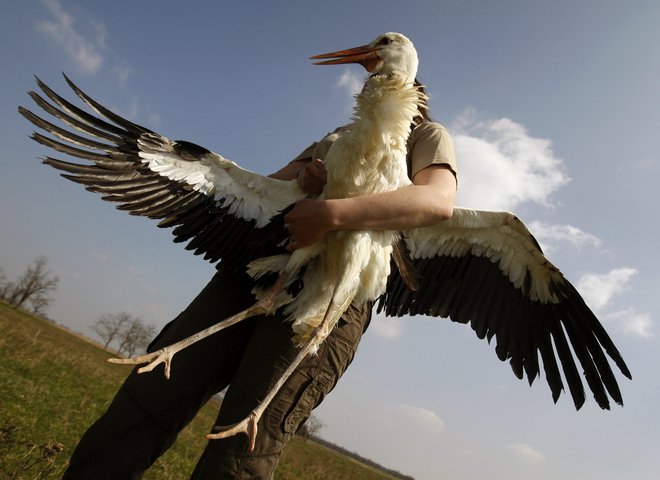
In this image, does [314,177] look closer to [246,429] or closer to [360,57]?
[360,57]

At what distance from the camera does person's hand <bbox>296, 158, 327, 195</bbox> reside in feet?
8.96

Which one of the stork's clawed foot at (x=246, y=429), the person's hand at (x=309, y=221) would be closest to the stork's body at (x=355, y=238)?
the person's hand at (x=309, y=221)

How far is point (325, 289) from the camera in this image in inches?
108

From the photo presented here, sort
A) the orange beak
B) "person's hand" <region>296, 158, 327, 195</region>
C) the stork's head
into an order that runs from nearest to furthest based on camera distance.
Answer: "person's hand" <region>296, 158, 327, 195</region> < the stork's head < the orange beak

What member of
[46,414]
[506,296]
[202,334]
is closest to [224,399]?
[202,334]

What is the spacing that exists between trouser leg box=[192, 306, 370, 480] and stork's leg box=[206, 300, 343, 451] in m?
0.04

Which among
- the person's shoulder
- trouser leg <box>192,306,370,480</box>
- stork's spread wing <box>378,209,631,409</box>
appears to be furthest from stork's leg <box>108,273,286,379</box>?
the person's shoulder

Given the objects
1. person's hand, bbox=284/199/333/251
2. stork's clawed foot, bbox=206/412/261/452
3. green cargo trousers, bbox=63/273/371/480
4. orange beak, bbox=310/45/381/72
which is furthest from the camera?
orange beak, bbox=310/45/381/72

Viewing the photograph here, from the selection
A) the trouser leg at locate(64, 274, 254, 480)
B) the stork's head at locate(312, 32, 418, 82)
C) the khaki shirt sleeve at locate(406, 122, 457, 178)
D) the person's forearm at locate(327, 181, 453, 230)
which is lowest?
the trouser leg at locate(64, 274, 254, 480)

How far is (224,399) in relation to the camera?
227cm

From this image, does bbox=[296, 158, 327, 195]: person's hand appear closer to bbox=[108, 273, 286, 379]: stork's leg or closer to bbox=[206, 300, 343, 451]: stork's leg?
bbox=[108, 273, 286, 379]: stork's leg

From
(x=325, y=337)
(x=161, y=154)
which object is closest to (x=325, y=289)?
(x=325, y=337)

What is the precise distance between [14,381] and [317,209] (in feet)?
21.2

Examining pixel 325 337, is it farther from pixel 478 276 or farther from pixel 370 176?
pixel 478 276
